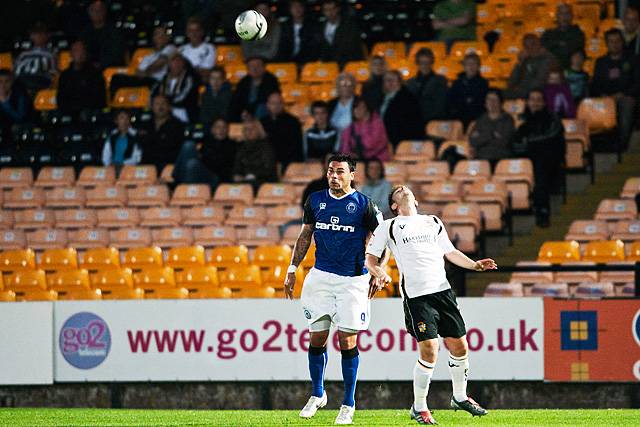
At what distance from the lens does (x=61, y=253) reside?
19266 mm

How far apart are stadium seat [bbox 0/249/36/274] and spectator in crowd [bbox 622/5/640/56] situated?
8.51 meters

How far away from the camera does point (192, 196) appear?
20.2 meters

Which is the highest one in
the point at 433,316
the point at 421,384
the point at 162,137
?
the point at 162,137

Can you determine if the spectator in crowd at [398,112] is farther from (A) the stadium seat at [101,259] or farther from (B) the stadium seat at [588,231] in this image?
(A) the stadium seat at [101,259]

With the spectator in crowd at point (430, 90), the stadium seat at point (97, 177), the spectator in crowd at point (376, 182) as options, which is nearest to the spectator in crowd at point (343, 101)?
the spectator in crowd at point (430, 90)

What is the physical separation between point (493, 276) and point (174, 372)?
414 centimetres

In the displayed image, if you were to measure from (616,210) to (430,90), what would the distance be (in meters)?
A: 3.72

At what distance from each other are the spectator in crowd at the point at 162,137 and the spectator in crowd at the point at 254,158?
1.26 meters

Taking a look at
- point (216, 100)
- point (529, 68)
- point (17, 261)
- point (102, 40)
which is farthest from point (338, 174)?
point (102, 40)

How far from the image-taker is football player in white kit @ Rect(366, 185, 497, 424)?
38.5 ft

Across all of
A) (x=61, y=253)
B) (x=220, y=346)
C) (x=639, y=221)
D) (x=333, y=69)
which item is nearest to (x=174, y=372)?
(x=220, y=346)

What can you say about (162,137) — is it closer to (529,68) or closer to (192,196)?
(192,196)

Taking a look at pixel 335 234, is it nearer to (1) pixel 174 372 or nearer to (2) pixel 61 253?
(1) pixel 174 372

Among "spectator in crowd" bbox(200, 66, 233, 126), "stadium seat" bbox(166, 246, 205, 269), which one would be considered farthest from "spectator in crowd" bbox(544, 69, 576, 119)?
"stadium seat" bbox(166, 246, 205, 269)
